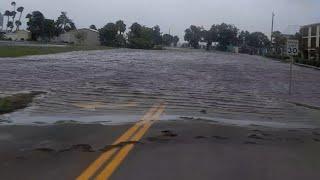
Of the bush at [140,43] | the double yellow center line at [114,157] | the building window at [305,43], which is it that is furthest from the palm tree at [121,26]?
the double yellow center line at [114,157]

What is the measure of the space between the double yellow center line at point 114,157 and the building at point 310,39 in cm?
9155

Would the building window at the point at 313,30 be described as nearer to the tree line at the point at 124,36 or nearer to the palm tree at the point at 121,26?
the tree line at the point at 124,36

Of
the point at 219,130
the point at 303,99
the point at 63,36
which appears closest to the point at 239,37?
the point at 63,36

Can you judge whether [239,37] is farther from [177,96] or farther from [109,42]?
[177,96]

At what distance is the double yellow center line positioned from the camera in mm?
8195

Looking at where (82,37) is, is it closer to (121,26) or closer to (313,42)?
(121,26)

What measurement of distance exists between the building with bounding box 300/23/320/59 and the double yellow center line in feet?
300

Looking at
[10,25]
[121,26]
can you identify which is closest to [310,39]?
[121,26]

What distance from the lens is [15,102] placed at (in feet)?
56.6

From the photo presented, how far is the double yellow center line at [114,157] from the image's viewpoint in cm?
820

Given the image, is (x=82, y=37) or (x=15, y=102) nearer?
(x=15, y=102)

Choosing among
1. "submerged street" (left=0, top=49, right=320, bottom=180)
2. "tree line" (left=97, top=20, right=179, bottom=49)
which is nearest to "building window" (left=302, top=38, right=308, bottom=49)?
"tree line" (left=97, top=20, right=179, bottom=49)

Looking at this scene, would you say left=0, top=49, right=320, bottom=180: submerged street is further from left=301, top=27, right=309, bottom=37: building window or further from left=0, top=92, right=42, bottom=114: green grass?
left=301, top=27, right=309, bottom=37: building window

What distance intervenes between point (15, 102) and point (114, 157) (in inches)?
336
